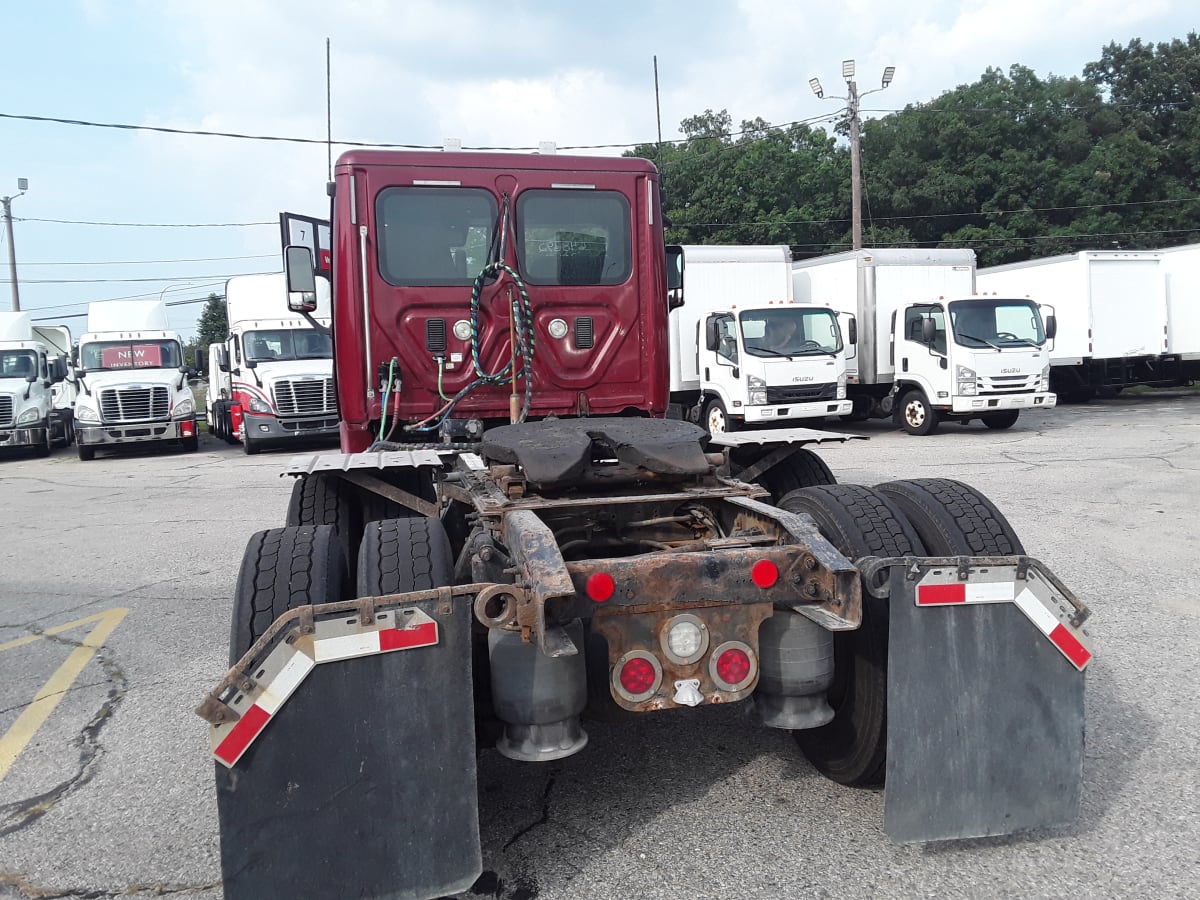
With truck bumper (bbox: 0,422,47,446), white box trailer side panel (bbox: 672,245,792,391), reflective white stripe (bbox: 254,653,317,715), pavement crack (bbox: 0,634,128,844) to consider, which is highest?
white box trailer side panel (bbox: 672,245,792,391)

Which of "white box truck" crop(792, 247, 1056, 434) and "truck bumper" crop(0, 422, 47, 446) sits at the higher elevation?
"white box truck" crop(792, 247, 1056, 434)

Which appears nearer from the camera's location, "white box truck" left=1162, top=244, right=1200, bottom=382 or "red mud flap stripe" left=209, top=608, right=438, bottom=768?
"red mud flap stripe" left=209, top=608, right=438, bottom=768

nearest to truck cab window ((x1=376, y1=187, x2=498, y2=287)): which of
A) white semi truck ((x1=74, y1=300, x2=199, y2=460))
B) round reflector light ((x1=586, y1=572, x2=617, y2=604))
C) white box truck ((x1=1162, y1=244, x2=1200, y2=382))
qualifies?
round reflector light ((x1=586, y1=572, x2=617, y2=604))

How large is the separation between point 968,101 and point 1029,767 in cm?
4668

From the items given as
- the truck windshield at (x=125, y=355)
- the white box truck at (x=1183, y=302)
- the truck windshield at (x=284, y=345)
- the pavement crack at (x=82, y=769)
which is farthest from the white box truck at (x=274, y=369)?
the white box truck at (x=1183, y=302)

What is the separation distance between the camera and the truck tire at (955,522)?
3131 millimetres

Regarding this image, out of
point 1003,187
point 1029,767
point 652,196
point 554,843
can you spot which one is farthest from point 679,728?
point 1003,187

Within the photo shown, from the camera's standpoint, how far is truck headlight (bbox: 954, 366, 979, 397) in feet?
50.2

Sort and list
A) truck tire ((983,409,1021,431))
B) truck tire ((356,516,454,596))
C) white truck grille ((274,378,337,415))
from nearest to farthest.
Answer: truck tire ((356,516,454,596)), truck tire ((983,409,1021,431)), white truck grille ((274,378,337,415))

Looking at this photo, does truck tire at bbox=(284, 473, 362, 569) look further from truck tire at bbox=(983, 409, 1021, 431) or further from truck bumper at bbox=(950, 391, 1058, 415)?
truck tire at bbox=(983, 409, 1021, 431)

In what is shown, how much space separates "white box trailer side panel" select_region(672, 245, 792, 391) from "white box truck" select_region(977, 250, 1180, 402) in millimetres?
7106

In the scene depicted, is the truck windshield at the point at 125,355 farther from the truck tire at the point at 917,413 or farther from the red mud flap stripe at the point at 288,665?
the red mud flap stripe at the point at 288,665

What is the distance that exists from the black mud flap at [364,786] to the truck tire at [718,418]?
1347 centimetres

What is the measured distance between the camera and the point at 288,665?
88.4 inches
